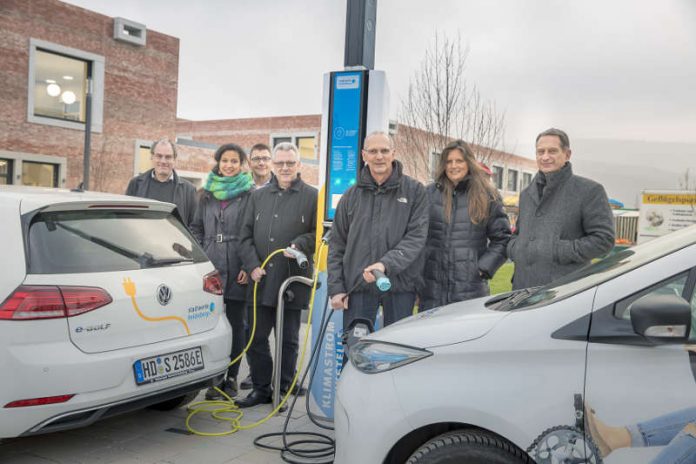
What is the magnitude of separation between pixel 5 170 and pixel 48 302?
1918 centimetres

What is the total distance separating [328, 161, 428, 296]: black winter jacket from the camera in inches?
165

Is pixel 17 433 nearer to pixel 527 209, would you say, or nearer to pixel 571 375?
pixel 571 375

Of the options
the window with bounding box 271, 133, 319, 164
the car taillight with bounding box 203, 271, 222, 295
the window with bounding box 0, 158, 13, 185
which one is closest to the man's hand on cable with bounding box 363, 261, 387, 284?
the car taillight with bounding box 203, 271, 222, 295

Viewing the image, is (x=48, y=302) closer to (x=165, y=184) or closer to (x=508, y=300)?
(x=508, y=300)

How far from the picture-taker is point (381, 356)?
8.64 ft

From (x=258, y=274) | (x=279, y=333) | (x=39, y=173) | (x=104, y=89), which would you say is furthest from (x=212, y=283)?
(x=104, y=89)

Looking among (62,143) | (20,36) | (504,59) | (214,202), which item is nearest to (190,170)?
(62,143)

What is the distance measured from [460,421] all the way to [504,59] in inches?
691

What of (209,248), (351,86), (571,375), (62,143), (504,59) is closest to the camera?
(571,375)

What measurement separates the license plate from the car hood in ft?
5.21

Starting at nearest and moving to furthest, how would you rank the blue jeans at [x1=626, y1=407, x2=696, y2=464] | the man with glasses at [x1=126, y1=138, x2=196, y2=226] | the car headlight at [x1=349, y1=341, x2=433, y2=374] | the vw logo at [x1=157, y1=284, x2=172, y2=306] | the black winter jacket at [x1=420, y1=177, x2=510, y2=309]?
the blue jeans at [x1=626, y1=407, x2=696, y2=464], the car headlight at [x1=349, y1=341, x2=433, y2=374], the vw logo at [x1=157, y1=284, x2=172, y2=306], the black winter jacket at [x1=420, y1=177, x2=510, y2=309], the man with glasses at [x1=126, y1=138, x2=196, y2=226]

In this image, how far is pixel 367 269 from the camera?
12.9 ft

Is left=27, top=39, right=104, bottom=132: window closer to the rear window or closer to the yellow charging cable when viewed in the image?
the yellow charging cable

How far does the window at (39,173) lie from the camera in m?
20.5
